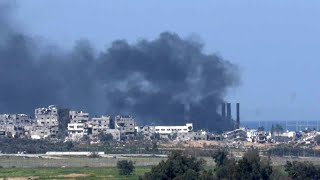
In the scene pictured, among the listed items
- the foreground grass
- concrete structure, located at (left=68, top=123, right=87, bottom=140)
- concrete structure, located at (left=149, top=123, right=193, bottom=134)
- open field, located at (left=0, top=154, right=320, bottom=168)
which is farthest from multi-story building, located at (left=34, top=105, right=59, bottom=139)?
the foreground grass

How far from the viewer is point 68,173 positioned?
7350 cm

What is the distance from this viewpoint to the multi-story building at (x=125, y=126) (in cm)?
12488

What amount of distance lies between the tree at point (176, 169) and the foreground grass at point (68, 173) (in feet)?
34.2

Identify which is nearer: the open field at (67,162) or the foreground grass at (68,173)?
the foreground grass at (68,173)

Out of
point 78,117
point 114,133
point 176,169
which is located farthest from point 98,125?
point 176,169

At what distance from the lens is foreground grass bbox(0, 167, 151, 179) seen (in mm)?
70625

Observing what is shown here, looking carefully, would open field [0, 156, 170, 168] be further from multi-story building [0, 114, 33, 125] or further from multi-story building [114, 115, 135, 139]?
multi-story building [0, 114, 33, 125]

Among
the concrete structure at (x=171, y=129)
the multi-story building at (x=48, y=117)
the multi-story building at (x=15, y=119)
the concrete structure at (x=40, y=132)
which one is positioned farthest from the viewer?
the multi-story building at (x=15, y=119)

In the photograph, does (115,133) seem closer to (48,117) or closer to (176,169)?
(48,117)

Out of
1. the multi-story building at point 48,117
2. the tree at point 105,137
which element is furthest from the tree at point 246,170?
the multi-story building at point 48,117

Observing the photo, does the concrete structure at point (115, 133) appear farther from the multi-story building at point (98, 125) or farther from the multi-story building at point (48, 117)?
the multi-story building at point (48, 117)

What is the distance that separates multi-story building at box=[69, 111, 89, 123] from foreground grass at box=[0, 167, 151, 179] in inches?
1925

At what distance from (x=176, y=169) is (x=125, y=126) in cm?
6919

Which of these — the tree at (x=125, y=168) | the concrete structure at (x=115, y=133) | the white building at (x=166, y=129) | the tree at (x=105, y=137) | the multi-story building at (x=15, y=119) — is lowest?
the tree at (x=125, y=168)
